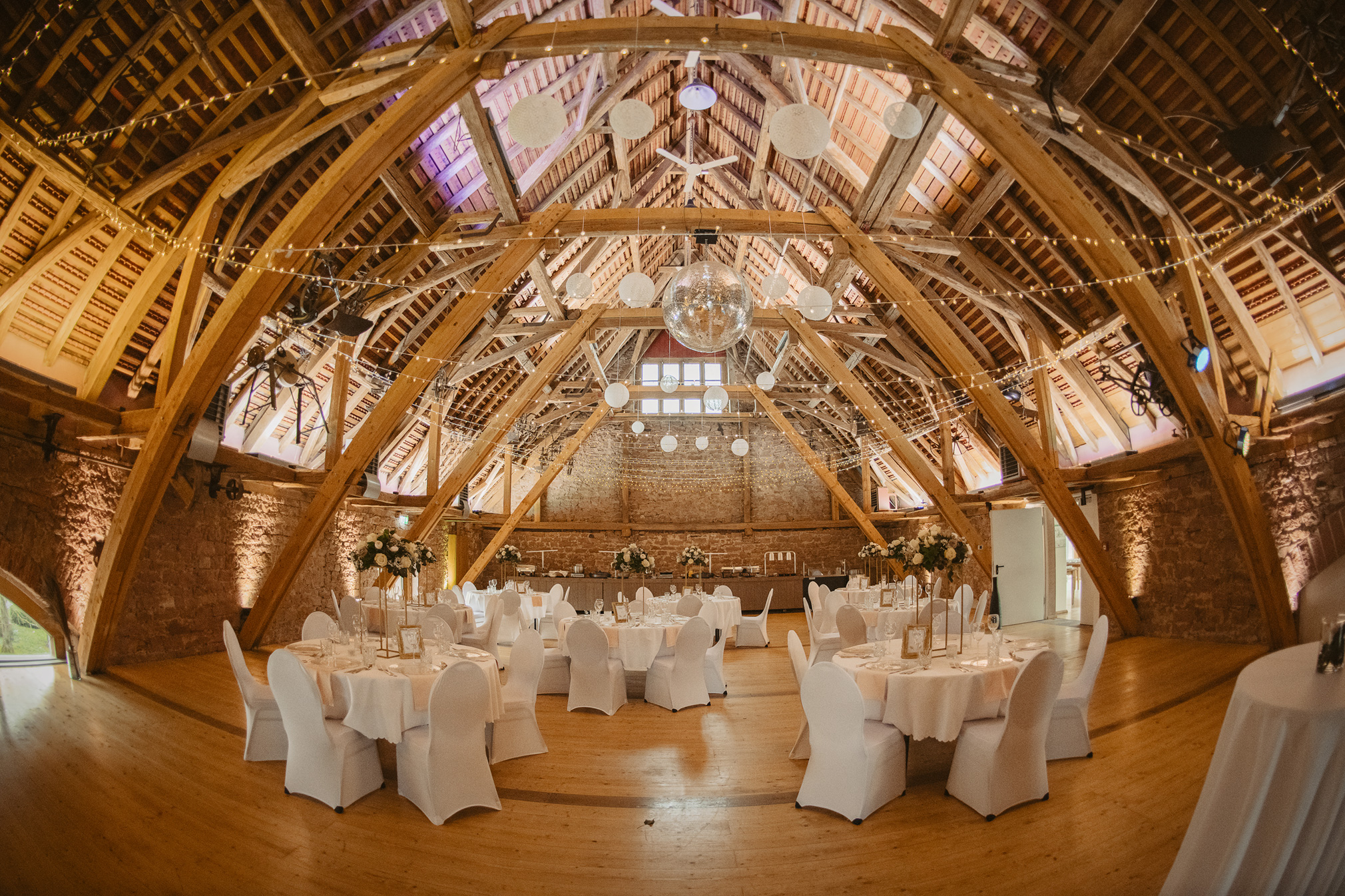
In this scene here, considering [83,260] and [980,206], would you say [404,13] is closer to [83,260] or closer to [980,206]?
[83,260]

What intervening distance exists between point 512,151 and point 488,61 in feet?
9.81

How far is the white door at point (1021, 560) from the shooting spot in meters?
12.5

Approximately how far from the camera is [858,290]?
11.0m

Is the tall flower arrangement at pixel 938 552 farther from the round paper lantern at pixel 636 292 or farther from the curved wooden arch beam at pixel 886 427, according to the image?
the curved wooden arch beam at pixel 886 427

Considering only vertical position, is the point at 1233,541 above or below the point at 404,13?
below

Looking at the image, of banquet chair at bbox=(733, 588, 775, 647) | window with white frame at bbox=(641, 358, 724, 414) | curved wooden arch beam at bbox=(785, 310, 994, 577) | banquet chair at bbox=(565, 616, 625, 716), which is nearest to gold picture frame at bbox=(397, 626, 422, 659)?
banquet chair at bbox=(565, 616, 625, 716)

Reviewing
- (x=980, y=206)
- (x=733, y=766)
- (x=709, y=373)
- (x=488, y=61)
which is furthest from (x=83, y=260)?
(x=709, y=373)

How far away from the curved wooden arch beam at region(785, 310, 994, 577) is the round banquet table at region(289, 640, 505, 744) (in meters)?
6.64

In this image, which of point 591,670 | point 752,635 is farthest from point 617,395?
point 752,635

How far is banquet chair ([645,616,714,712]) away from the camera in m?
6.00

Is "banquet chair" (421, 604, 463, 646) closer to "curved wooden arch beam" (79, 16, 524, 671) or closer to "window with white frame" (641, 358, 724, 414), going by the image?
"curved wooden arch beam" (79, 16, 524, 671)

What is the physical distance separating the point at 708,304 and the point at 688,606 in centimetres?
518

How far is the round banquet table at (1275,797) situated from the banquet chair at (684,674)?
4479 mm

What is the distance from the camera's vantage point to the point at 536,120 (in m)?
3.69
